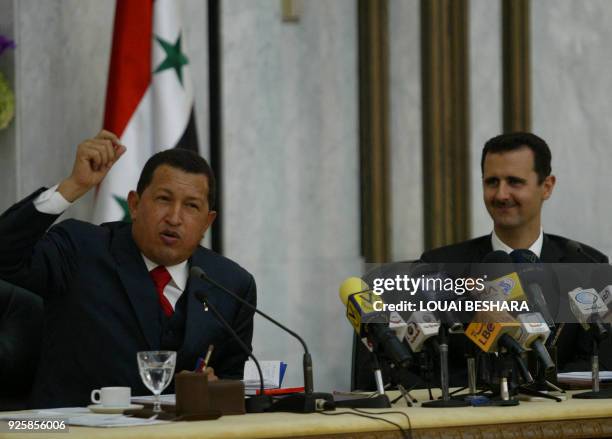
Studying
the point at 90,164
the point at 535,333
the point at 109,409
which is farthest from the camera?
the point at 90,164

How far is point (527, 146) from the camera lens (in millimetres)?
4598

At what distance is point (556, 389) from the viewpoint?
135 inches

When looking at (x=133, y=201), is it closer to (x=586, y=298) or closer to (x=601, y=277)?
(x=586, y=298)

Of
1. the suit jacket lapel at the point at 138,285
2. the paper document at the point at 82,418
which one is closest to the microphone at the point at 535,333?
the paper document at the point at 82,418

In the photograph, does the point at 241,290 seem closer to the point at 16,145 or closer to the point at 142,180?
the point at 142,180

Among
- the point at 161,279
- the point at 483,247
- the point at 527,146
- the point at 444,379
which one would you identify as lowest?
the point at 444,379

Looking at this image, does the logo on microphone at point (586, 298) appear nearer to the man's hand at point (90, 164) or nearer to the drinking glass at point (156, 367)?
the drinking glass at point (156, 367)

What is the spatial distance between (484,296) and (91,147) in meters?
1.30

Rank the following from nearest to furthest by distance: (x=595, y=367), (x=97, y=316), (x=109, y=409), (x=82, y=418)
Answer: (x=82, y=418) → (x=109, y=409) → (x=595, y=367) → (x=97, y=316)

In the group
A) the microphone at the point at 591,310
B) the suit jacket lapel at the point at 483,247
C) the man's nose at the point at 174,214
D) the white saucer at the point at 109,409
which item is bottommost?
the white saucer at the point at 109,409

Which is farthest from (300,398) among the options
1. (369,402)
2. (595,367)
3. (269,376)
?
(595,367)

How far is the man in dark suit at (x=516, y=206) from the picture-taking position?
4336 mm

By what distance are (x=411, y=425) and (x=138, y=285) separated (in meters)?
1.26

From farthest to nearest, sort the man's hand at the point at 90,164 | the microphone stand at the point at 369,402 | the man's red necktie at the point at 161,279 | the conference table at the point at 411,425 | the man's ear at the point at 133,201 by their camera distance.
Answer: the man's ear at the point at 133,201, the man's red necktie at the point at 161,279, the man's hand at the point at 90,164, the microphone stand at the point at 369,402, the conference table at the point at 411,425
